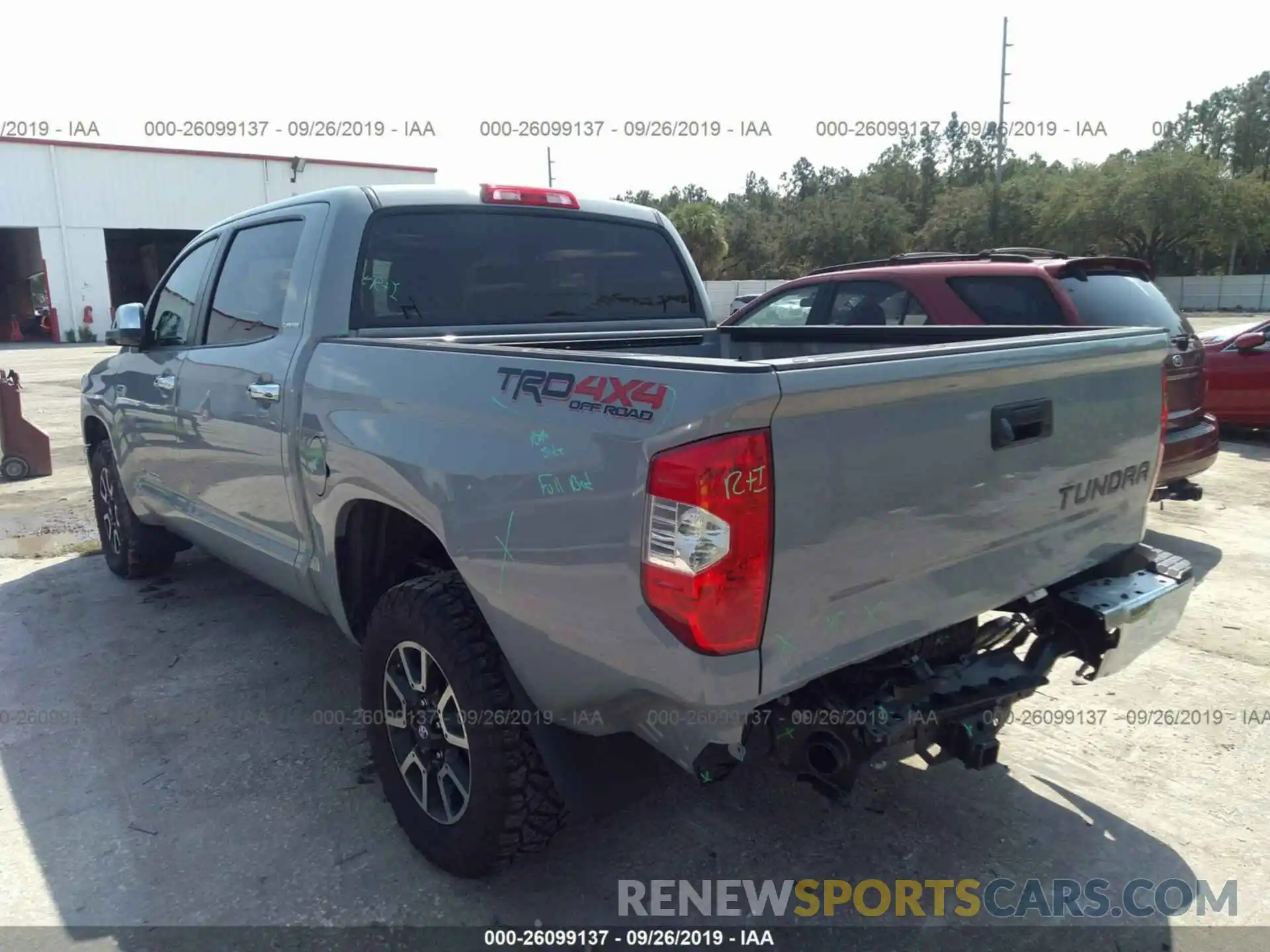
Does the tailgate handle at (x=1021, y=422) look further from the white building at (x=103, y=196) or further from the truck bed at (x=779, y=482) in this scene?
the white building at (x=103, y=196)

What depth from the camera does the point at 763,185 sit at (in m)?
77.6

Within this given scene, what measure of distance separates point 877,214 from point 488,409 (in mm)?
53464

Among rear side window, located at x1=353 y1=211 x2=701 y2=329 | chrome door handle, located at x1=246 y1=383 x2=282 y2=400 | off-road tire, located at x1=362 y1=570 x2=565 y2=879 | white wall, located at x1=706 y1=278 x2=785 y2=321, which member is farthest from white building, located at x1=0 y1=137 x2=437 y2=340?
off-road tire, located at x1=362 y1=570 x2=565 y2=879

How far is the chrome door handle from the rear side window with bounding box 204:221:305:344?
0.71ft

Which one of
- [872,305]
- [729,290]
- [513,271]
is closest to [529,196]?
[513,271]

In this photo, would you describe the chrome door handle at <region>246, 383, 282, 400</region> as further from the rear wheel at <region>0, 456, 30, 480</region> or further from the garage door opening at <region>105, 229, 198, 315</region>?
the garage door opening at <region>105, 229, 198, 315</region>

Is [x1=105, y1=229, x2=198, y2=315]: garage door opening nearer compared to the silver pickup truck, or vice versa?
the silver pickup truck

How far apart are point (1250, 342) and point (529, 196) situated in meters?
8.78

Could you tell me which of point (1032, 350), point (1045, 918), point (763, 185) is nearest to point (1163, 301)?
point (1032, 350)

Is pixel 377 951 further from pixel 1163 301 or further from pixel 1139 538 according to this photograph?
pixel 1163 301

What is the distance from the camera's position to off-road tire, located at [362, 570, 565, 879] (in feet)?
7.87

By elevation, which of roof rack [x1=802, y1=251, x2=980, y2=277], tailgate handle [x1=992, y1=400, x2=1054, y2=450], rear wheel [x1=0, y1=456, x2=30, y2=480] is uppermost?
roof rack [x1=802, y1=251, x2=980, y2=277]

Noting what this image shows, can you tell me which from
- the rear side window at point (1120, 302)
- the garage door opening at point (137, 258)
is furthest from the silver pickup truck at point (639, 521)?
the garage door opening at point (137, 258)

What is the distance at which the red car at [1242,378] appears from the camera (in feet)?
30.8
